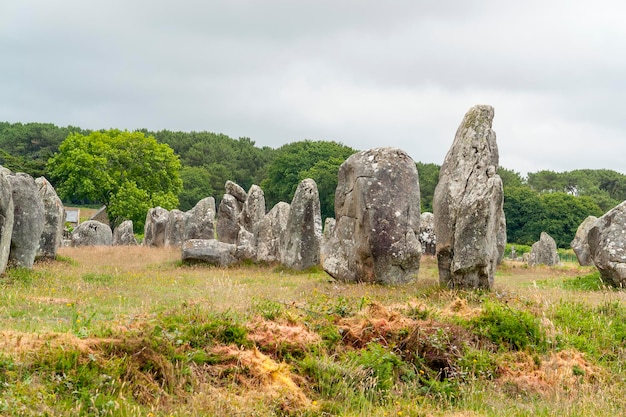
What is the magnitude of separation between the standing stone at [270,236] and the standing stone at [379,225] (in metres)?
5.93

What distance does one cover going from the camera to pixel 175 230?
36.7m

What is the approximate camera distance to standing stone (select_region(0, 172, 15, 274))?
14672 millimetres

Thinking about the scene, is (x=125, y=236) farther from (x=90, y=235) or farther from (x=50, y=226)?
(x=50, y=226)

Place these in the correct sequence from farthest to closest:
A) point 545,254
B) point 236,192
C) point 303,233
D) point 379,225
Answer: point 545,254 < point 236,192 < point 303,233 < point 379,225

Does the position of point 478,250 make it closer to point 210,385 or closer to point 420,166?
point 210,385

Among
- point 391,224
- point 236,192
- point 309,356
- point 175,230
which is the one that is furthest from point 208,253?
point 175,230

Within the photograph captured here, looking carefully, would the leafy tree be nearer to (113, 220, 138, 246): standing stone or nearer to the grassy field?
(113, 220, 138, 246): standing stone

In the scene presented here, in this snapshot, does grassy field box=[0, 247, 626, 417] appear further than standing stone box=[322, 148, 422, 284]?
No

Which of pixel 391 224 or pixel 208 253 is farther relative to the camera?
pixel 208 253

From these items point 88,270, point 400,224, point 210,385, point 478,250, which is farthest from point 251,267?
point 210,385

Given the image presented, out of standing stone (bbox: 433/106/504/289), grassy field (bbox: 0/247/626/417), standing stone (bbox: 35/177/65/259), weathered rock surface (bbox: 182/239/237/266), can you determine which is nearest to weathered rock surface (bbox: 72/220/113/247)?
standing stone (bbox: 35/177/65/259)

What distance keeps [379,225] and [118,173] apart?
43977 mm

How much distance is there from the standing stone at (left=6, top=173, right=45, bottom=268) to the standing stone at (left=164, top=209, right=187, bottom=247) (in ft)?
62.5

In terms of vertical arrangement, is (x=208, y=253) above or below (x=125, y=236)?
below
